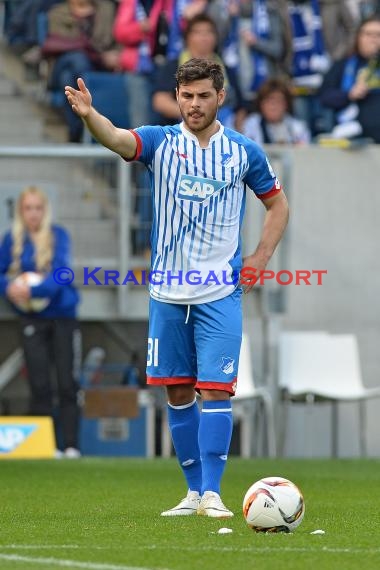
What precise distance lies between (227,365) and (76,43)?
9632 millimetres

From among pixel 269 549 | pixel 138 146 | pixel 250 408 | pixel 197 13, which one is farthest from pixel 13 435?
pixel 269 549

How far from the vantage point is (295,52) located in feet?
59.5

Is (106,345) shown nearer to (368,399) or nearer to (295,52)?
(368,399)

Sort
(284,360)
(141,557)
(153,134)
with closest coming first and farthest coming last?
(141,557) < (153,134) < (284,360)

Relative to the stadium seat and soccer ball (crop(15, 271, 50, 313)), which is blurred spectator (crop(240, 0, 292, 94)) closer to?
the stadium seat

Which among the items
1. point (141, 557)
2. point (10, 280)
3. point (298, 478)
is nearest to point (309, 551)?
point (141, 557)

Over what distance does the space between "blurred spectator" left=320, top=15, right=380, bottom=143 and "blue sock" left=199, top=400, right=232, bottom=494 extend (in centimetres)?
914

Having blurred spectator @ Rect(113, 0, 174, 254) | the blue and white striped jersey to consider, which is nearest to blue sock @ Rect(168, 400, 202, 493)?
the blue and white striped jersey

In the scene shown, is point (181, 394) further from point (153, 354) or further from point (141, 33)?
point (141, 33)

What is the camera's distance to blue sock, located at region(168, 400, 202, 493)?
335 inches

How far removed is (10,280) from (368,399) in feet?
14.0

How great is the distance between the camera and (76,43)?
56.4ft

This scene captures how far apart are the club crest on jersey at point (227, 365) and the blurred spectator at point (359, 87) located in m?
8.98

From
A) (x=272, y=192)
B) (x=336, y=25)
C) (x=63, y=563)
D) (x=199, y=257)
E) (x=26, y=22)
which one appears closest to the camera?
(x=63, y=563)
